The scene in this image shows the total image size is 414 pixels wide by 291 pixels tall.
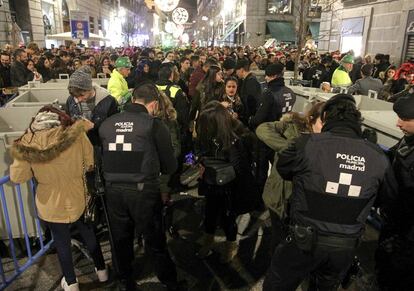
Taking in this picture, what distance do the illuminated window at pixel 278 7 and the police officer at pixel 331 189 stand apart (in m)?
45.4

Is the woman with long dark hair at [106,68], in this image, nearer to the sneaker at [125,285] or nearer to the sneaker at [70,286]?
the sneaker at [70,286]

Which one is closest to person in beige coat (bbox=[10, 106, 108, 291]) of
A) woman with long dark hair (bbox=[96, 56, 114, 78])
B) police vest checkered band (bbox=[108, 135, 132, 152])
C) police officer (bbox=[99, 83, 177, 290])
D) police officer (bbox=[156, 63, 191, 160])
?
police officer (bbox=[99, 83, 177, 290])

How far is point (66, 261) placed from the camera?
3.53 metres

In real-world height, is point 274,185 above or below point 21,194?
above

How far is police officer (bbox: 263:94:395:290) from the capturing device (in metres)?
2.44

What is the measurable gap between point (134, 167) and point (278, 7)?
→ 45.5 meters

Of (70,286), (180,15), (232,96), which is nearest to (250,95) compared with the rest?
(232,96)

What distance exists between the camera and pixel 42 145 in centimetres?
311

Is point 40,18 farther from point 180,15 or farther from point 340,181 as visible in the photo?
point 340,181

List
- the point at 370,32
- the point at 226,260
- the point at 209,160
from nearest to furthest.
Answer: the point at 209,160
the point at 226,260
the point at 370,32

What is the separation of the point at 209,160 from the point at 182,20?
18488 mm

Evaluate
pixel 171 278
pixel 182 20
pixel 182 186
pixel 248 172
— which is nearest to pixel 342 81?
pixel 182 186

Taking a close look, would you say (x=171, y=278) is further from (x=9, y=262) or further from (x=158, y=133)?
(x=9, y=262)

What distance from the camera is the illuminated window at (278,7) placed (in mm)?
43875
